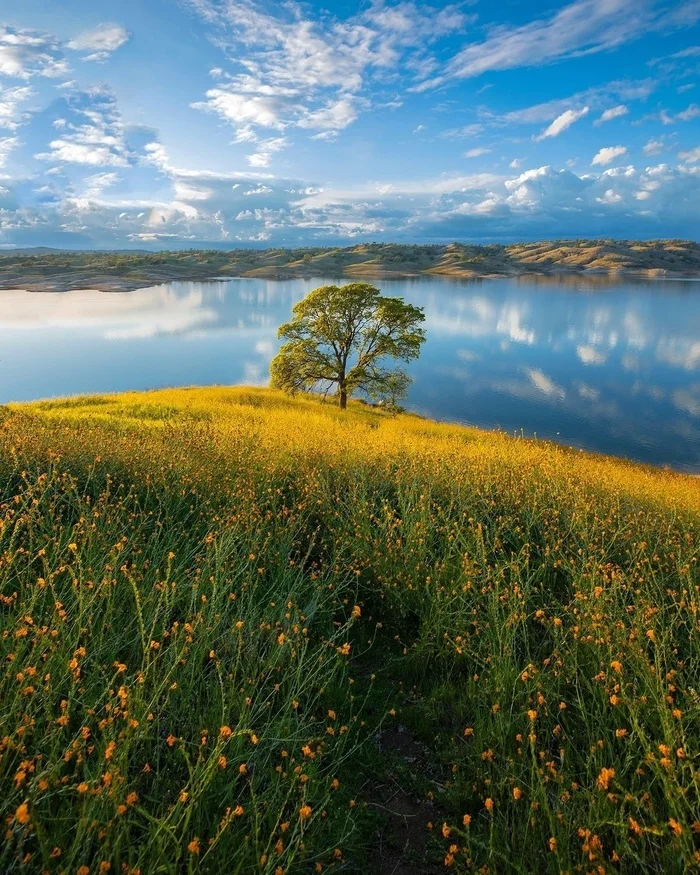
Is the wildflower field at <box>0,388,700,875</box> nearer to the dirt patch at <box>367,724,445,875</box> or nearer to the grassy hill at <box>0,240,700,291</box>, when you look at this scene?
the dirt patch at <box>367,724,445,875</box>

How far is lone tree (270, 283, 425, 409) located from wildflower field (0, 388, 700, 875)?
64.7 ft

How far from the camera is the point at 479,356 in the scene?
2119 inches

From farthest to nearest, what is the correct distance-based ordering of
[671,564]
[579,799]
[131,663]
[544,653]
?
[671,564] < [544,653] < [131,663] < [579,799]

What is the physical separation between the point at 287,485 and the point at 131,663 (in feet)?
15.3

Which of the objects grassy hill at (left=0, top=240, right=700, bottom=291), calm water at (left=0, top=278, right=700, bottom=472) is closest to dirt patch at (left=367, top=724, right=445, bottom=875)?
calm water at (left=0, top=278, right=700, bottom=472)

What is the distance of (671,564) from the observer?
21.8ft

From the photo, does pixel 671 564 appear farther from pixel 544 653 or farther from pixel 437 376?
pixel 437 376

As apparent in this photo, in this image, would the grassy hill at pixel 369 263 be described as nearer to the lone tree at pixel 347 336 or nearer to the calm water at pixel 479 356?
the calm water at pixel 479 356

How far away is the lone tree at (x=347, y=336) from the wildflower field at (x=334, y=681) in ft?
64.7

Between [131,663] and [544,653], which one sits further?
[544,653]

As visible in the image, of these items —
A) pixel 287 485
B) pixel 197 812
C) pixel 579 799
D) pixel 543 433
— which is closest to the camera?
pixel 197 812

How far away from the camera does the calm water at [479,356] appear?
34.7m

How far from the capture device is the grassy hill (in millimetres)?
119750

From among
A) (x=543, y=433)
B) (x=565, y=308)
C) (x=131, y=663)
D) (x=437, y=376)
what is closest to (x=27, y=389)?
(x=437, y=376)
